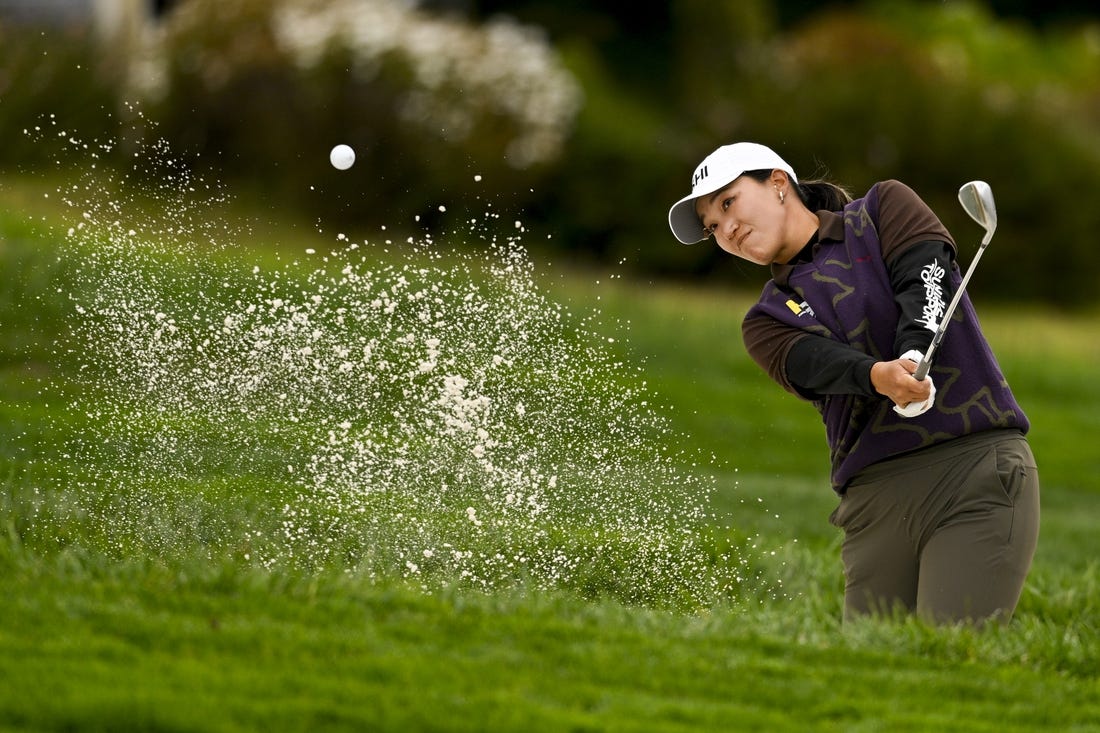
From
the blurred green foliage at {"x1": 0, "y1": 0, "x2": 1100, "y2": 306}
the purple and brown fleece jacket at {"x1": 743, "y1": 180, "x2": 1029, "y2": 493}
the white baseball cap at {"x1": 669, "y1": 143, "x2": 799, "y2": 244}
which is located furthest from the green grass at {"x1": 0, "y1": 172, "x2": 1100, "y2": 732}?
the blurred green foliage at {"x1": 0, "y1": 0, "x2": 1100, "y2": 306}

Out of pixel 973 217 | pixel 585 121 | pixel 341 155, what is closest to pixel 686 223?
pixel 973 217

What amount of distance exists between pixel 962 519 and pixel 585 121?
1656 centimetres

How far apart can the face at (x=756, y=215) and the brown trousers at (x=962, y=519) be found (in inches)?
31.4

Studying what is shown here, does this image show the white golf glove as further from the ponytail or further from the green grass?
the ponytail

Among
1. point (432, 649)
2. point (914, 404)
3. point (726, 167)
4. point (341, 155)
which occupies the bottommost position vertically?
point (432, 649)

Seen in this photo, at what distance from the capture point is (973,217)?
4918 millimetres

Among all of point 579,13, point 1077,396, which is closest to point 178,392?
point 1077,396

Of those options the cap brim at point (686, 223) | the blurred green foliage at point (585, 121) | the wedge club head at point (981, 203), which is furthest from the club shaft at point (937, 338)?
the blurred green foliage at point (585, 121)

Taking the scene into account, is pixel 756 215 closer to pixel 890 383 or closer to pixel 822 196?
pixel 822 196

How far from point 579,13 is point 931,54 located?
8.55 meters

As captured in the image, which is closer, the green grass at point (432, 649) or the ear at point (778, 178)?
the green grass at point (432, 649)

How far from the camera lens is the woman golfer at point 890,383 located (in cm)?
464

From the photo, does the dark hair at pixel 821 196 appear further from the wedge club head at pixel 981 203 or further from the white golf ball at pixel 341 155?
the white golf ball at pixel 341 155

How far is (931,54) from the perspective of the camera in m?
24.5
